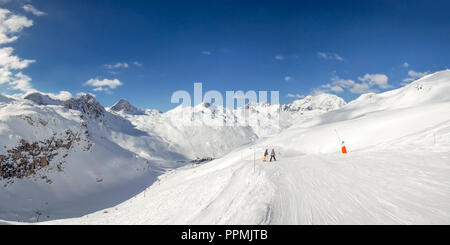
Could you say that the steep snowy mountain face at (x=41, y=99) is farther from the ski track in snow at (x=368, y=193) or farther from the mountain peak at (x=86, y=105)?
the ski track in snow at (x=368, y=193)

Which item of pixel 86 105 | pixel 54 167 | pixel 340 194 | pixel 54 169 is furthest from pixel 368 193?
pixel 86 105

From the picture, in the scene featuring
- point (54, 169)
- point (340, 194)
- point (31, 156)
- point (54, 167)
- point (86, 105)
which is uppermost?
point (86, 105)

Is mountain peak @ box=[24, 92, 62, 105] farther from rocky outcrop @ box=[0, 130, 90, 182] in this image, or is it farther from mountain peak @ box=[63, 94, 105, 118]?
rocky outcrop @ box=[0, 130, 90, 182]

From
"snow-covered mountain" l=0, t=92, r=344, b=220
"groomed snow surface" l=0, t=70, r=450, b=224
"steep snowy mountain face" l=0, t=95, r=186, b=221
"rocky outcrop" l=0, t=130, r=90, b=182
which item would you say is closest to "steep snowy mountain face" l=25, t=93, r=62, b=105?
"snow-covered mountain" l=0, t=92, r=344, b=220

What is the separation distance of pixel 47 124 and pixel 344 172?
55.7 m

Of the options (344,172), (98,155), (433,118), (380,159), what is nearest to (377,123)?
(433,118)

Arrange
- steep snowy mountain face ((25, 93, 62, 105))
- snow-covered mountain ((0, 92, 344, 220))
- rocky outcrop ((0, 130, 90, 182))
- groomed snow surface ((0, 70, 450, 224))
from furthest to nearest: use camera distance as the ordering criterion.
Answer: steep snowy mountain face ((25, 93, 62, 105)) < rocky outcrop ((0, 130, 90, 182)) < snow-covered mountain ((0, 92, 344, 220)) < groomed snow surface ((0, 70, 450, 224))

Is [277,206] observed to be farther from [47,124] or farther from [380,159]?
[47,124]

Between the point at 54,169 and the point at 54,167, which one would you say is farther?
the point at 54,167

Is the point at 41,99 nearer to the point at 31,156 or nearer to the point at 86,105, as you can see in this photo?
the point at 86,105

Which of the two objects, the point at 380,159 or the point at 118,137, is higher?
the point at 118,137

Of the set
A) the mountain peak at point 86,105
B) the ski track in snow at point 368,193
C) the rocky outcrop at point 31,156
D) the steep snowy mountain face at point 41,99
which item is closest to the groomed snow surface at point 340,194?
the ski track in snow at point 368,193

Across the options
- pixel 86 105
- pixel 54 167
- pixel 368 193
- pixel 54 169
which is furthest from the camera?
pixel 86 105
